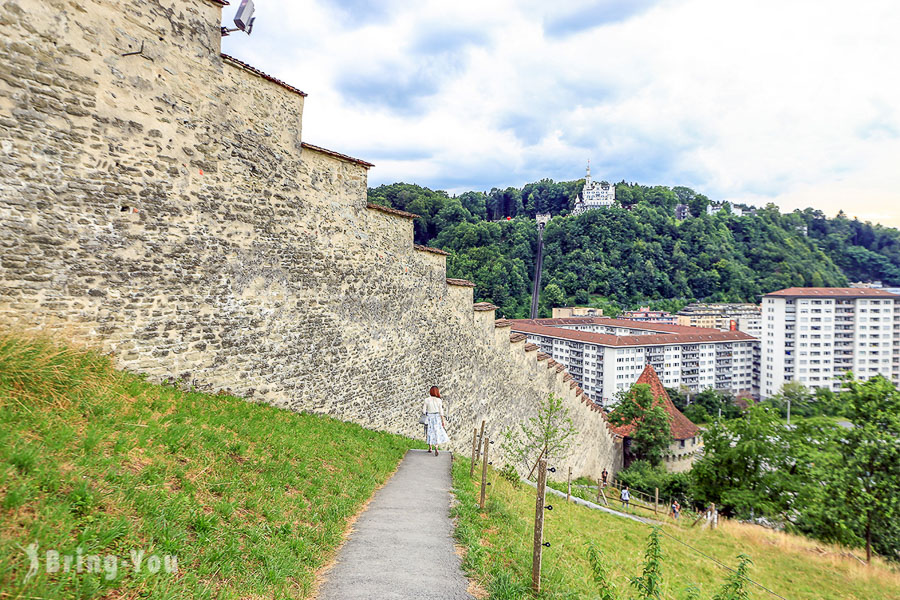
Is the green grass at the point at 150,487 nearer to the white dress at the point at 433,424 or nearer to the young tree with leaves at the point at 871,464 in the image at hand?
the white dress at the point at 433,424

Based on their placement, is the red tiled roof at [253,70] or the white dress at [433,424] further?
the white dress at [433,424]

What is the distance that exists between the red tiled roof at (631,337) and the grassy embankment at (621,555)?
45729 mm

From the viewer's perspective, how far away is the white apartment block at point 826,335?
66.8 meters

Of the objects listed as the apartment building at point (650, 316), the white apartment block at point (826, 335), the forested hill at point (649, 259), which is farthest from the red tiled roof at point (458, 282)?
the white apartment block at point (826, 335)

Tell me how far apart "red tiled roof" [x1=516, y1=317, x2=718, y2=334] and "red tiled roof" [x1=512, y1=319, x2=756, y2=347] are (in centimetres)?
152

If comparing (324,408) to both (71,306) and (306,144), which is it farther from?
(306,144)

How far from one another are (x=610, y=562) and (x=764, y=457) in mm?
14739

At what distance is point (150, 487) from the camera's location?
4012 millimetres

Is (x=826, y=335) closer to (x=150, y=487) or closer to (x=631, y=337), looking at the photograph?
(x=631, y=337)

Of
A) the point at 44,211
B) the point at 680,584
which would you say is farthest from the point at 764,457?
the point at 44,211


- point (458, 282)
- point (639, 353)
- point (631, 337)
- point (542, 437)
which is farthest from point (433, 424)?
point (639, 353)

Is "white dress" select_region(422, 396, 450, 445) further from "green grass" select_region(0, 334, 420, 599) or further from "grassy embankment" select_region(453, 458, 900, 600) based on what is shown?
"green grass" select_region(0, 334, 420, 599)

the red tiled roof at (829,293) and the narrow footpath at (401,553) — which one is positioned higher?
the red tiled roof at (829,293)

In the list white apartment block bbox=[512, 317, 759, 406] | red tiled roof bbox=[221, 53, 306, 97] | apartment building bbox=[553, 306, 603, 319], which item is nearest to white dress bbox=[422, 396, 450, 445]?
red tiled roof bbox=[221, 53, 306, 97]
